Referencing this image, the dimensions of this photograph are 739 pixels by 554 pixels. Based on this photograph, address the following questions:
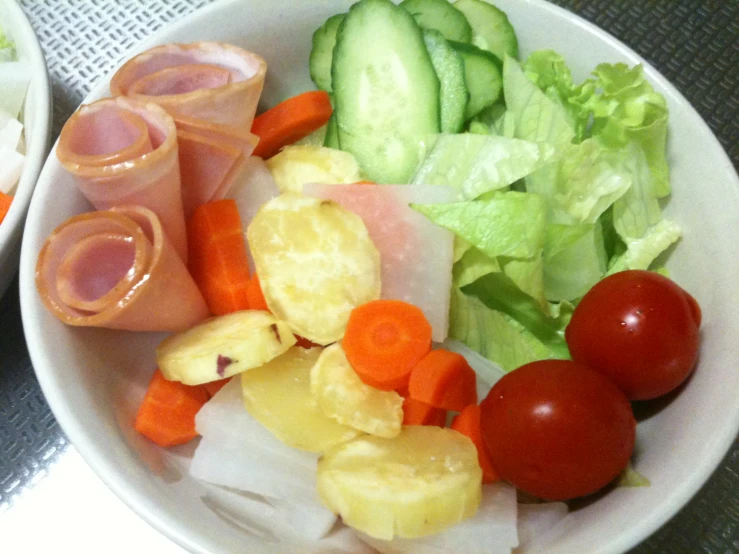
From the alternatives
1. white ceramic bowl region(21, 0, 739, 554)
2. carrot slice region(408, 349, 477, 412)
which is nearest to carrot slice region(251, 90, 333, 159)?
white ceramic bowl region(21, 0, 739, 554)

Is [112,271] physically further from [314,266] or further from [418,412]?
[418,412]

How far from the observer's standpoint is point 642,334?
73cm

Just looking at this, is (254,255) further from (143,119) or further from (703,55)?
(703,55)

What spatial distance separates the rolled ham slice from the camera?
71cm

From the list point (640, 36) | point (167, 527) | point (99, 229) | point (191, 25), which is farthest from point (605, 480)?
point (640, 36)

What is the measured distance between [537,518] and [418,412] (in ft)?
0.63

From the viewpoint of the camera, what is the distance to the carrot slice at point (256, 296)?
33.4 inches

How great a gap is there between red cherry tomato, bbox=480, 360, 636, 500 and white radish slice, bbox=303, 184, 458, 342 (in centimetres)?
17

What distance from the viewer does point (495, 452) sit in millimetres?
734

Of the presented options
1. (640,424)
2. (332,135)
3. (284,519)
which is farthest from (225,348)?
(640,424)

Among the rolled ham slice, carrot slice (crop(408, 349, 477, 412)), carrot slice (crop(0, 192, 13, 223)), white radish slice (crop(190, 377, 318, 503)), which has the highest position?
carrot slice (crop(408, 349, 477, 412))

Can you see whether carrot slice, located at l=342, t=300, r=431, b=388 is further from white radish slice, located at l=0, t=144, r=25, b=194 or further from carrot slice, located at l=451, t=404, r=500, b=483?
white radish slice, located at l=0, t=144, r=25, b=194

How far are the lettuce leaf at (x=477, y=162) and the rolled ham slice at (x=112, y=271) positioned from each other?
0.39m

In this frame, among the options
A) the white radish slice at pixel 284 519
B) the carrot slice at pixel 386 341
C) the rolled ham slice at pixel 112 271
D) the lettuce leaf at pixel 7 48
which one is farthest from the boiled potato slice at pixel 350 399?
the lettuce leaf at pixel 7 48
